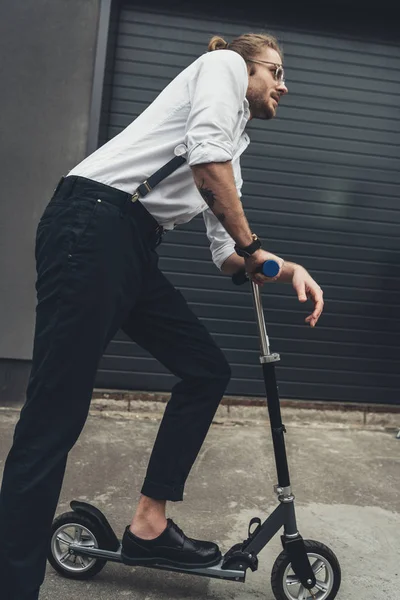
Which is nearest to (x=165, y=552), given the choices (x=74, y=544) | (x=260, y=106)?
(x=74, y=544)

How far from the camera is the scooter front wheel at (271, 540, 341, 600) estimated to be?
2455 mm

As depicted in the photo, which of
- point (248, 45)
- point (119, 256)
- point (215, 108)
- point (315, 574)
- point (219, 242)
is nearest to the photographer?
point (215, 108)

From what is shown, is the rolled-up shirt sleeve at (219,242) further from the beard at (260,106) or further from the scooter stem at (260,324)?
the beard at (260,106)

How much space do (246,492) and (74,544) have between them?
1.42 meters

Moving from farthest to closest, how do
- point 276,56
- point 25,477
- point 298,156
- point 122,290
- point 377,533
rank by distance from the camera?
1. point 298,156
2. point 377,533
3. point 276,56
4. point 122,290
5. point 25,477

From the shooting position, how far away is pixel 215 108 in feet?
6.92

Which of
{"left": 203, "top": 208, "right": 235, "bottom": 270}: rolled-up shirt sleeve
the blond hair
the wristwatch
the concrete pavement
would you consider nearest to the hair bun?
the blond hair

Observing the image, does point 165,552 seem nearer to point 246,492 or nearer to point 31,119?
point 246,492

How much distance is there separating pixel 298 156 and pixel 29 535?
4020mm

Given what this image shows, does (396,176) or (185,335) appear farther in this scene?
(396,176)

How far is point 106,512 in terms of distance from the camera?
11.0 feet

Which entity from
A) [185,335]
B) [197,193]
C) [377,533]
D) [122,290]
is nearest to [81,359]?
[122,290]

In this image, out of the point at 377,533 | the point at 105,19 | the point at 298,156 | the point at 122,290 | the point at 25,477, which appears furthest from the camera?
the point at 298,156

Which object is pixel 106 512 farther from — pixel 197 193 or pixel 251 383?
pixel 251 383
